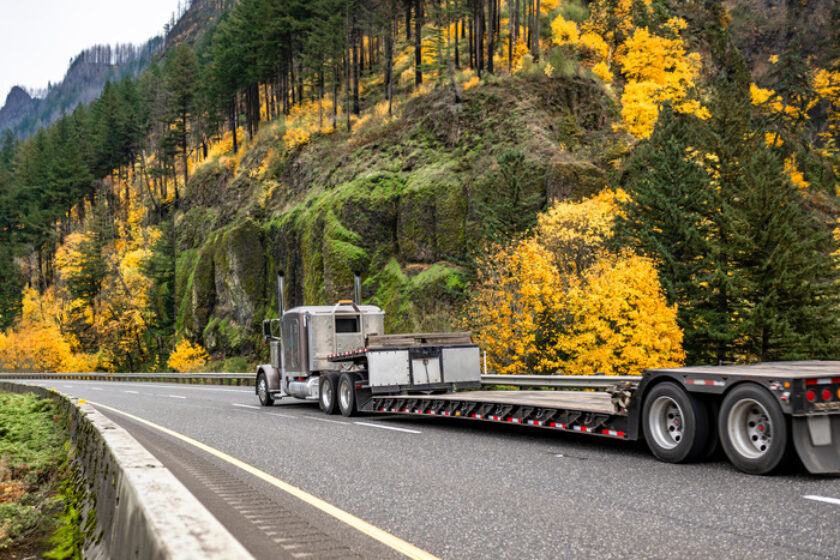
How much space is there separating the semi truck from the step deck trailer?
0.01 metres

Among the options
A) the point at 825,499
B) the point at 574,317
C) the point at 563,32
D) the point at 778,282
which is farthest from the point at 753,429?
the point at 563,32

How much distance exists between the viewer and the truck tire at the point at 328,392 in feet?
50.1

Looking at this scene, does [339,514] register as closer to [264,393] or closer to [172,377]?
[264,393]

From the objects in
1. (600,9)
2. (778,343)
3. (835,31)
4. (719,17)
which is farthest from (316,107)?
(835,31)

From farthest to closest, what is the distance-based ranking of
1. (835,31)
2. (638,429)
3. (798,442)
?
1. (835,31)
2. (638,429)
3. (798,442)

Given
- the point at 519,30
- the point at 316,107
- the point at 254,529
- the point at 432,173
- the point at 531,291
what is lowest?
the point at 254,529

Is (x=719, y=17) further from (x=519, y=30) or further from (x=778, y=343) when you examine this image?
(x=778, y=343)

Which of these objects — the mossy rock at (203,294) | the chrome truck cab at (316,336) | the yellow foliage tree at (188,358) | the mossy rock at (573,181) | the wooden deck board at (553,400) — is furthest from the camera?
the mossy rock at (203,294)

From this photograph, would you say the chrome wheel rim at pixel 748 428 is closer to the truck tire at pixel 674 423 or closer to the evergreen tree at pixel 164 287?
the truck tire at pixel 674 423

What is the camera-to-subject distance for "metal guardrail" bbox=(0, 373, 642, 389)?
46.2 feet

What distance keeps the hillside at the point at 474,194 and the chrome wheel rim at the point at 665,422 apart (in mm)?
16512

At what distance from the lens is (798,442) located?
21.6ft

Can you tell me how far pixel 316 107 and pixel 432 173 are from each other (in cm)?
2182

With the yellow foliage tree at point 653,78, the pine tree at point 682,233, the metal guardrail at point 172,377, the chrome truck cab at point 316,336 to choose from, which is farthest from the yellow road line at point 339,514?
the yellow foliage tree at point 653,78
